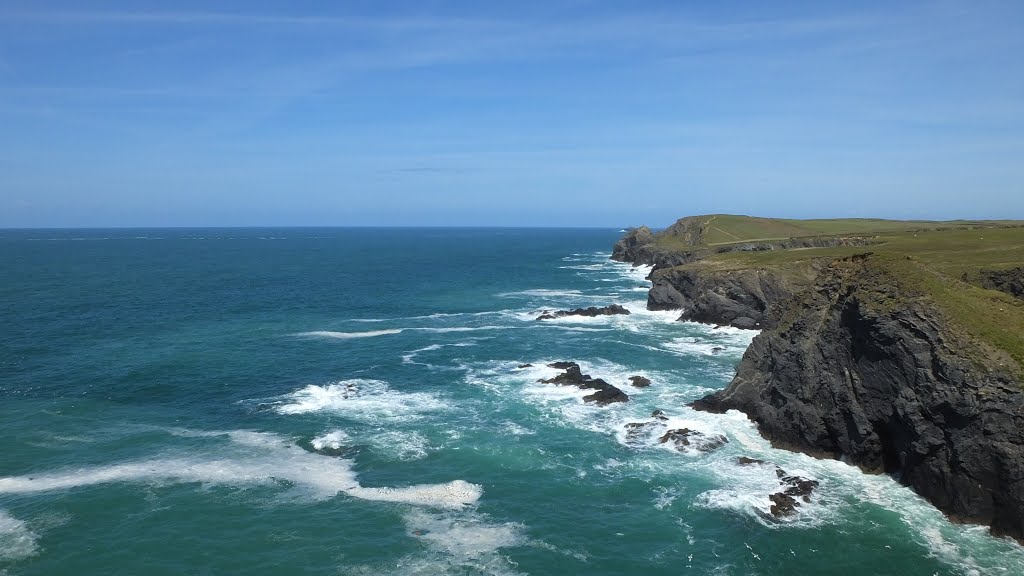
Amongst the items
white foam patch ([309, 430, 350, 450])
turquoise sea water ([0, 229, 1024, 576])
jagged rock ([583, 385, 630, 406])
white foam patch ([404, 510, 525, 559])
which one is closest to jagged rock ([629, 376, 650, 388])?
turquoise sea water ([0, 229, 1024, 576])

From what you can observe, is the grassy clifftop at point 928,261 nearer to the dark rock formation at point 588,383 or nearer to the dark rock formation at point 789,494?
the dark rock formation at point 789,494

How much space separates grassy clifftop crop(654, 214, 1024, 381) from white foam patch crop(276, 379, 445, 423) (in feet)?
124

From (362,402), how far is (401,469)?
16.2m

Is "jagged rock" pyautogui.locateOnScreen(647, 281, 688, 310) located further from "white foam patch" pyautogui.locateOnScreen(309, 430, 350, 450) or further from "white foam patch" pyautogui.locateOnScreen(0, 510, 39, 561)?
"white foam patch" pyautogui.locateOnScreen(0, 510, 39, 561)

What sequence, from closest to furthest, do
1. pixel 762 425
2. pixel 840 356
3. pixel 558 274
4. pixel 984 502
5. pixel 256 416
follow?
pixel 984 502
pixel 840 356
pixel 762 425
pixel 256 416
pixel 558 274

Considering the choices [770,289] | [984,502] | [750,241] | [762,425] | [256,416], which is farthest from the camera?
[750,241]

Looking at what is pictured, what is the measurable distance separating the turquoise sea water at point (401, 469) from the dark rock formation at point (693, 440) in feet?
3.10

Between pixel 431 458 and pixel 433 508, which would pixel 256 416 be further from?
pixel 433 508

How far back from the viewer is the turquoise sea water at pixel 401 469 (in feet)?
112

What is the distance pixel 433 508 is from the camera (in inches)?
1534

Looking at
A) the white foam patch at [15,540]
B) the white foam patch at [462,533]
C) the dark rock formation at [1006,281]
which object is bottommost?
the white foam patch at [15,540]

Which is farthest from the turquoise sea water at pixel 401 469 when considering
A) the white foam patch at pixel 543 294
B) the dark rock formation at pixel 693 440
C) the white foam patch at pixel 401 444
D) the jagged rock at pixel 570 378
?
the white foam patch at pixel 543 294

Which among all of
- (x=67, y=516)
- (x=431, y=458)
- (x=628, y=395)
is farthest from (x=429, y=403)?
(x=67, y=516)

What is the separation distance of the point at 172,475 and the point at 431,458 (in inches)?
681
